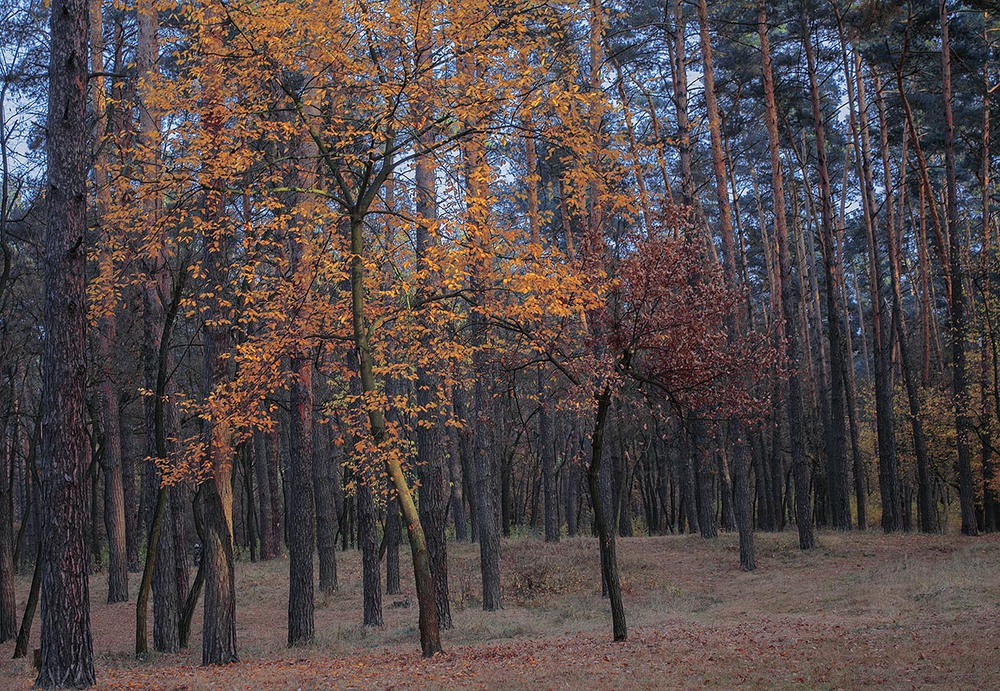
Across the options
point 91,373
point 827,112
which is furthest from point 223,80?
point 827,112

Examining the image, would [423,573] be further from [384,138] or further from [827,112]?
[827,112]

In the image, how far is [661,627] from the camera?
47.6 ft

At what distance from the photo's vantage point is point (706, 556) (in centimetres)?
2430

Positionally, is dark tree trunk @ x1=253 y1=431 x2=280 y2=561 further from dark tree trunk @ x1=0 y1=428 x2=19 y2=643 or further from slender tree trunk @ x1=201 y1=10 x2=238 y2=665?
slender tree trunk @ x1=201 y1=10 x2=238 y2=665

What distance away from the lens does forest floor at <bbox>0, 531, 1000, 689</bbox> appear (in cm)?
956

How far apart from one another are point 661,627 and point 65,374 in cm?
1012

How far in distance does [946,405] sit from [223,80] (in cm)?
2746

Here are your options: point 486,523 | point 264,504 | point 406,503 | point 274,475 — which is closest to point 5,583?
point 486,523

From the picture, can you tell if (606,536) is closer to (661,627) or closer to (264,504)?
(661,627)

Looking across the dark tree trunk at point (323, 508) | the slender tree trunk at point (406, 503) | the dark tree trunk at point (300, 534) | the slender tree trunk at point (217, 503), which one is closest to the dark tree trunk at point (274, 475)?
the dark tree trunk at point (323, 508)

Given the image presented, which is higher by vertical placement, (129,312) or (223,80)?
(223,80)

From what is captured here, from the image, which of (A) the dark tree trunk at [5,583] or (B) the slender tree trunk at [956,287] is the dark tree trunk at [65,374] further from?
(B) the slender tree trunk at [956,287]

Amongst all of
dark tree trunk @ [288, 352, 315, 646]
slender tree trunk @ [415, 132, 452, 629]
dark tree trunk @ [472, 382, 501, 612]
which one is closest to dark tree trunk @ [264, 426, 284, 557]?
dark tree trunk @ [472, 382, 501, 612]

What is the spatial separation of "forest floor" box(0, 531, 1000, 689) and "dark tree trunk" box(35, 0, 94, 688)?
3.00ft
